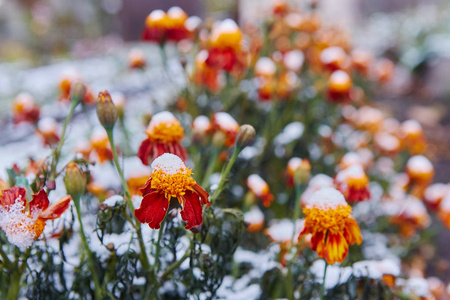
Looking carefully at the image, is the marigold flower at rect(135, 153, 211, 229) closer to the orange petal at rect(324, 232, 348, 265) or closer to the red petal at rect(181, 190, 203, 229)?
the red petal at rect(181, 190, 203, 229)

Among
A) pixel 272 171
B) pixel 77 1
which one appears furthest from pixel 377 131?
pixel 77 1

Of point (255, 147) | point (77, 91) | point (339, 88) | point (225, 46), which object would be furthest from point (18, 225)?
point (339, 88)

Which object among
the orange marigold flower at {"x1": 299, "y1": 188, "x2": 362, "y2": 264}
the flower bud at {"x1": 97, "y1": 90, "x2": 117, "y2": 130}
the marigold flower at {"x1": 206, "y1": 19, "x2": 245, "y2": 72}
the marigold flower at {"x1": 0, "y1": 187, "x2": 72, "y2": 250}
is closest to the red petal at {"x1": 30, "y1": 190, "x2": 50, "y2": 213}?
the marigold flower at {"x1": 0, "y1": 187, "x2": 72, "y2": 250}

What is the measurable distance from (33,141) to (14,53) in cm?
585

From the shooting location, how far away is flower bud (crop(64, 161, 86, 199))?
2.04 ft

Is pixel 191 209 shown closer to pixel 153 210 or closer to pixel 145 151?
pixel 153 210

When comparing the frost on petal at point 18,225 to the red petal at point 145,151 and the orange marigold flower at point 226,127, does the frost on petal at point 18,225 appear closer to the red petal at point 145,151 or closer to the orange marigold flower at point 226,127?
the red petal at point 145,151

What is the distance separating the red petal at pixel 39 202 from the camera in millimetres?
608

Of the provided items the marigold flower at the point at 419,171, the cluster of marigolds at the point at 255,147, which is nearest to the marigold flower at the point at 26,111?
the cluster of marigolds at the point at 255,147

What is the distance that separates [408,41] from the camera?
17.5 feet

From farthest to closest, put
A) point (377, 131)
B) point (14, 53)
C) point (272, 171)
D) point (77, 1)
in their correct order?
point (77, 1)
point (14, 53)
point (377, 131)
point (272, 171)

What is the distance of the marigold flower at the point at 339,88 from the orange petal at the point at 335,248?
826 mm

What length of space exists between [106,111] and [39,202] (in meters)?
0.18

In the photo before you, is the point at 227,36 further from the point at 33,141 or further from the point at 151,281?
the point at 33,141
